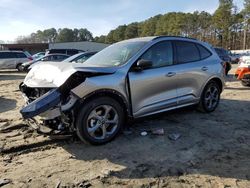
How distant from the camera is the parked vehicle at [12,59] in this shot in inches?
1038

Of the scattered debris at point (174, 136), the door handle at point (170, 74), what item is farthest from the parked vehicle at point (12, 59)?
the scattered debris at point (174, 136)

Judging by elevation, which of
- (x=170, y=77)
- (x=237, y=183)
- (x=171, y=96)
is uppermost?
(x=170, y=77)

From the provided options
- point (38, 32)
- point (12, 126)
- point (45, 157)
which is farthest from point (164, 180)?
point (38, 32)

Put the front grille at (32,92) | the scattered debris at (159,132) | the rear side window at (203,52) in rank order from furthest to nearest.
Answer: the rear side window at (203,52)
the scattered debris at (159,132)
the front grille at (32,92)

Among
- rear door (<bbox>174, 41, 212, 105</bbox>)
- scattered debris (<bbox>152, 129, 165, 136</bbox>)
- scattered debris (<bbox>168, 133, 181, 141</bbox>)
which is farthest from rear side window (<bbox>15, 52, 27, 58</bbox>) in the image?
scattered debris (<bbox>168, 133, 181, 141</bbox>)

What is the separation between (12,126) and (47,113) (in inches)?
80.5

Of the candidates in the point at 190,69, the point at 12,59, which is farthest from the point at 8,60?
the point at 190,69

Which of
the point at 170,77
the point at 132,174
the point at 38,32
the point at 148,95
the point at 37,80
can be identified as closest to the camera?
the point at 132,174

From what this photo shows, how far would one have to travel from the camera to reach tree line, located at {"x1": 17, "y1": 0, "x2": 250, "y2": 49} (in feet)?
219

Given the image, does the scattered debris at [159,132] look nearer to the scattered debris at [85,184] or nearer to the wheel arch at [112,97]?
the wheel arch at [112,97]

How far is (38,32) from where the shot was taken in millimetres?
140625

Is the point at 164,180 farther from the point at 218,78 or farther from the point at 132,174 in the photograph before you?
the point at 218,78

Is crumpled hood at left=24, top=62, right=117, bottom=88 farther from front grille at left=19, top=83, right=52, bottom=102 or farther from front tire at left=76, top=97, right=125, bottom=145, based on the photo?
front tire at left=76, top=97, right=125, bottom=145

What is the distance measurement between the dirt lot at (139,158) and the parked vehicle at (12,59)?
2118 cm
